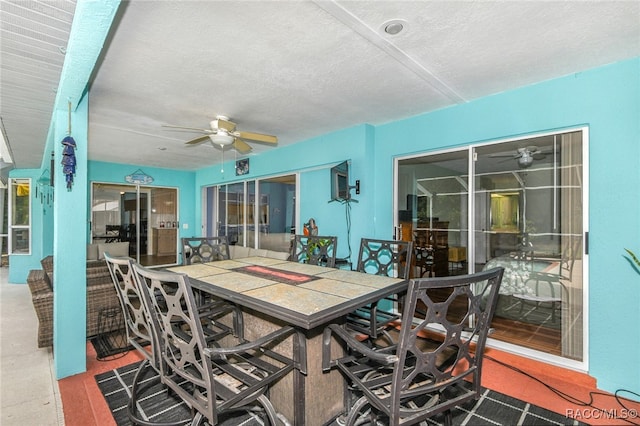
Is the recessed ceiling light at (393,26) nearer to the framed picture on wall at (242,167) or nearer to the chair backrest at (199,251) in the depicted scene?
the chair backrest at (199,251)

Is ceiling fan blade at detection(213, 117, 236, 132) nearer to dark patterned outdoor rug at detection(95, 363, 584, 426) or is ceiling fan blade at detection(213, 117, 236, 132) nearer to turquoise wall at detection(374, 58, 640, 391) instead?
dark patterned outdoor rug at detection(95, 363, 584, 426)

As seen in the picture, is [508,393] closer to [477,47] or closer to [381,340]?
[381,340]

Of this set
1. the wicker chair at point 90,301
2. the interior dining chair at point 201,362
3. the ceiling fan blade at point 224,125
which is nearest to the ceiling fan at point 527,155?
the interior dining chair at point 201,362

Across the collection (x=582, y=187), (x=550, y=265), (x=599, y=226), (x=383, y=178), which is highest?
(x=383, y=178)

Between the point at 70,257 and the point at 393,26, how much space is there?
10.2 feet

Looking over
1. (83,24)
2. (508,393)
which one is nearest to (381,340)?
(508,393)

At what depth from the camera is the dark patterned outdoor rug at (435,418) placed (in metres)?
1.93

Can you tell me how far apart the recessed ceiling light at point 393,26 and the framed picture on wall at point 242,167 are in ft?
14.2

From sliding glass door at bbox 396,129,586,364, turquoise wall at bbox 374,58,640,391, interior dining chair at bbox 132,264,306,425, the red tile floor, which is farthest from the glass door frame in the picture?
turquoise wall at bbox 374,58,640,391

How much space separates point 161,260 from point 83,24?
22.4 feet

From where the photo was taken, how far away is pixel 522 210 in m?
2.80

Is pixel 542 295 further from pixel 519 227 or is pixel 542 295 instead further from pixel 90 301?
pixel 90 301

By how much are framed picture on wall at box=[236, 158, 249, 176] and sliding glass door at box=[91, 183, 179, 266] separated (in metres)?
2.46

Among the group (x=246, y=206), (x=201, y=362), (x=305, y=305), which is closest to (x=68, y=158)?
(x=201, y=362)
